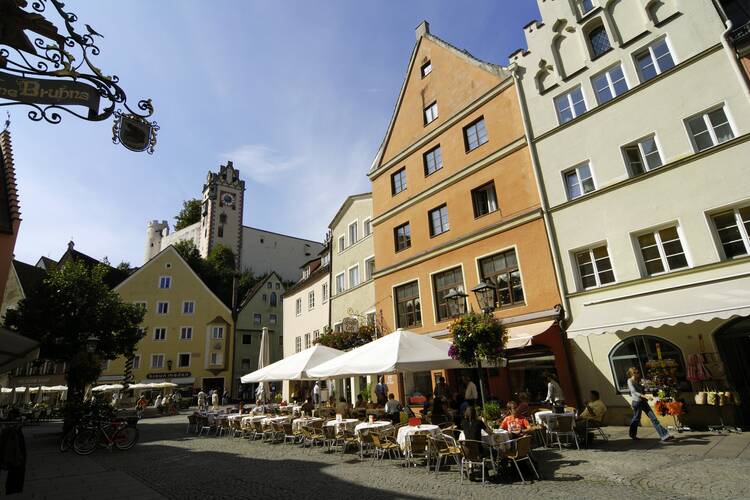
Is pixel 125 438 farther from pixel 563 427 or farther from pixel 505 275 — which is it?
pixel 505 275

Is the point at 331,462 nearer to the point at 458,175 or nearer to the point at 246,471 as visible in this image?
the point at 246,471

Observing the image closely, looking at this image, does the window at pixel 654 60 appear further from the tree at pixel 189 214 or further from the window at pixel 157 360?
the tree at pixel 189 214

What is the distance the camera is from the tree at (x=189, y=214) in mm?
96438

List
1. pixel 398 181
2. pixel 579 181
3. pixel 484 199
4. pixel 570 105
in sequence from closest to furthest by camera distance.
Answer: pixel 579 181
pixel 570 105
pixel 484 199
pixel 398 181

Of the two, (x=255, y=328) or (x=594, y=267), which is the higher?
(x=255, y=328)

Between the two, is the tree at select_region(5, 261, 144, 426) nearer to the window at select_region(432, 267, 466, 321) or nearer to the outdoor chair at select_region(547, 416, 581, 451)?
the window at select_region(432, 267, 466, 321)

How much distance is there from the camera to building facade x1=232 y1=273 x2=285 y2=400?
4800 centimetres

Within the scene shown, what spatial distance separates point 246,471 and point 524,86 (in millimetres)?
17006

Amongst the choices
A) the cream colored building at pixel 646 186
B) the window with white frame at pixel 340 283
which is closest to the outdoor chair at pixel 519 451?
the cream colored building at pixel 646 186

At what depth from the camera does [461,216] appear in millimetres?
18500

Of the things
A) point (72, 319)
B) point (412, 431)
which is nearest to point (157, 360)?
point (72, 319)

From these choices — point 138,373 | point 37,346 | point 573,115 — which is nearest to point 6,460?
point 37,346

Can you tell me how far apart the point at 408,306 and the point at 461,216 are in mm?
5306

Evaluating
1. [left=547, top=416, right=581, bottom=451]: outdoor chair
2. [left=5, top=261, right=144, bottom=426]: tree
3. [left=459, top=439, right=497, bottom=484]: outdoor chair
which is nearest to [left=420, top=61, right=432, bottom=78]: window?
[left=547, top=416, right=581, bottom=451]: outdoor chair
